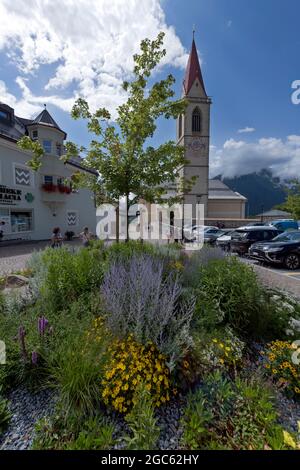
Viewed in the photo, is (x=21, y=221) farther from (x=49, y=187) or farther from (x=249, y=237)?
(x=249, y=237)

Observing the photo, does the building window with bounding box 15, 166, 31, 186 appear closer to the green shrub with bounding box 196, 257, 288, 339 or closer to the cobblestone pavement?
the cobblestone pavement

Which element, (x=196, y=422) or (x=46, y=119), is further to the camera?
(x=46, y=119)

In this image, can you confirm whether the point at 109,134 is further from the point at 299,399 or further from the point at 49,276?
the point at 299,399

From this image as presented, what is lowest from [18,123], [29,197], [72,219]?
[72,219]

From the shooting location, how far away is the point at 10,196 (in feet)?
48.8

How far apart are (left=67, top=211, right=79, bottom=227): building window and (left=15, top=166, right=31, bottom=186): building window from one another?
16.7 ft

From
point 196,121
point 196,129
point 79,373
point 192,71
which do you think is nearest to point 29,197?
point 79,373

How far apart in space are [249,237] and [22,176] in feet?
53.8

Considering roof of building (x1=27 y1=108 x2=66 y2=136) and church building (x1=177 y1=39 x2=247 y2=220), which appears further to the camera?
church building (x1=177 y1=39 x2=247 y2=220)

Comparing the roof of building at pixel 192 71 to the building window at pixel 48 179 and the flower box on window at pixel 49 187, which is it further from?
the flower box on window at pixel 49 187

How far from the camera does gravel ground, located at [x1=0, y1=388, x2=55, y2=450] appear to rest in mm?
1703

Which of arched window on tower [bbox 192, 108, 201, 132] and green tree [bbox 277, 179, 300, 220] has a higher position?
arched window on tower [bbox 192, 108, 201, 132]

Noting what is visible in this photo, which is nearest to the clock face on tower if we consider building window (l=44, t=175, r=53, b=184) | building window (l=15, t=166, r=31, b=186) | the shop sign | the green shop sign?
building window (l=44, t=175, r=53, b=184)

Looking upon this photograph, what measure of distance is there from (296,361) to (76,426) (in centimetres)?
241
